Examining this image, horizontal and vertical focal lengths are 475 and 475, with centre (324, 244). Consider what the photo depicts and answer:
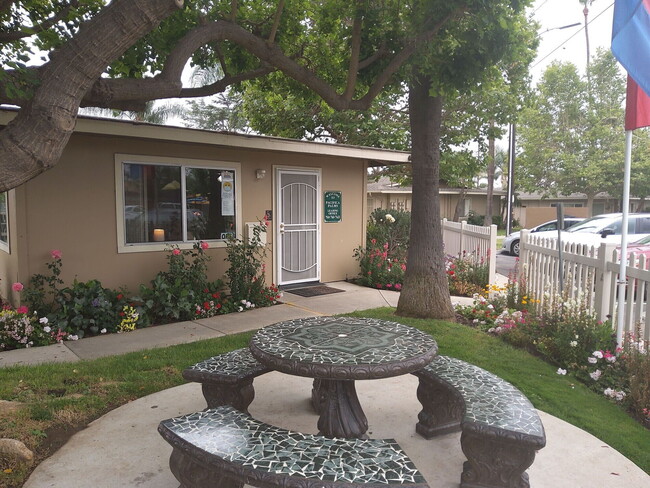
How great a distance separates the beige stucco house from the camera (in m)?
6.34

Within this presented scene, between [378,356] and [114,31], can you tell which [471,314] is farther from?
[114,31]

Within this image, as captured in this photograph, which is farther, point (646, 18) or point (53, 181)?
point (53, 181)

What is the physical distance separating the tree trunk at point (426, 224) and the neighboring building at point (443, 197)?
1340 centimetres

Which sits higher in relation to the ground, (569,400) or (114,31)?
(114,31)

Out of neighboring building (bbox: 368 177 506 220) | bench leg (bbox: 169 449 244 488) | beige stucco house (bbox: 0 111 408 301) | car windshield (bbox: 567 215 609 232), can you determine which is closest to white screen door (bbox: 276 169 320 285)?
beige stucco house (bbox: 0 111 408 301)

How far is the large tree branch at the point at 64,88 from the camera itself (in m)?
2.62

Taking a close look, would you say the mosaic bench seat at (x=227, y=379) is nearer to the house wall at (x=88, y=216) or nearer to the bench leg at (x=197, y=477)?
the bench leg at (x=197, y=477)

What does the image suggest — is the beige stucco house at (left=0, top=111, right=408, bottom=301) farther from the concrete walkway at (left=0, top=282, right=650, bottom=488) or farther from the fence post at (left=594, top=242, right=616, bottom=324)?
the fence post at (left=594, top=242, right=616, bottom=324)

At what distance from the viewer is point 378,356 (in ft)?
9.36

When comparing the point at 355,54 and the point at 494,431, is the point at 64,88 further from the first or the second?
the point at 355,54

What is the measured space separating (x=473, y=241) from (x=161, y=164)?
623 cm

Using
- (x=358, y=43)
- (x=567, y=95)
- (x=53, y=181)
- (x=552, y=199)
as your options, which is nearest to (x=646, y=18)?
(x=358, y=43)

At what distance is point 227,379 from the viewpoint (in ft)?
10.8

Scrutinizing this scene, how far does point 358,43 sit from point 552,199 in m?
35.7
